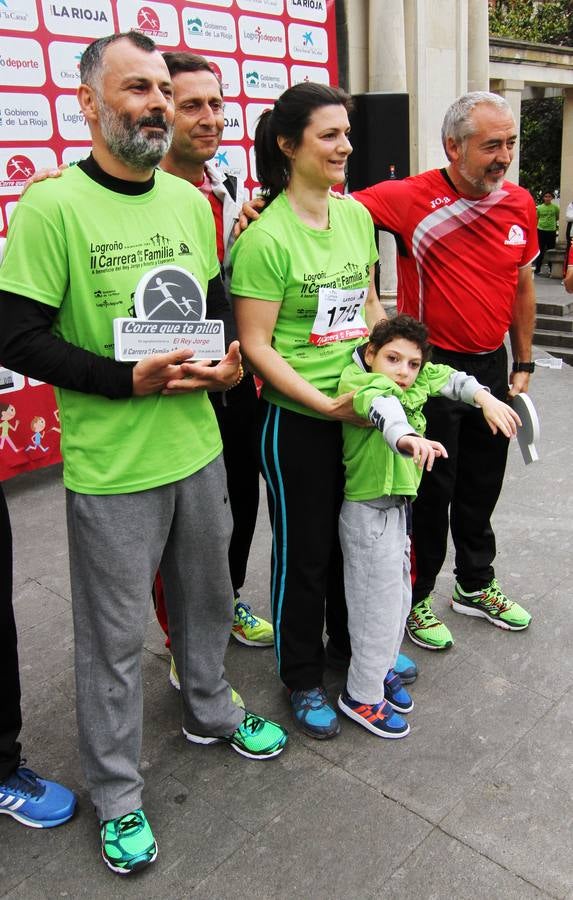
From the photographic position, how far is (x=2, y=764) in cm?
212

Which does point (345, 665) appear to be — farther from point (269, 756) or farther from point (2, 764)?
point (2, 764)

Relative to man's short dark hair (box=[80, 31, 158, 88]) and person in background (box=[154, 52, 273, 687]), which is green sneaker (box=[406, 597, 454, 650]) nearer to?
person in background (box=[154, 52, 273, 687])

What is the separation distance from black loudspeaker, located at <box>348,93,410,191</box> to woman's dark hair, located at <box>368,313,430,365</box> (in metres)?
5.25

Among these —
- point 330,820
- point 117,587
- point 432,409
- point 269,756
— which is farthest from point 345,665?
point 117,587

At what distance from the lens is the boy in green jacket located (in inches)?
87.8

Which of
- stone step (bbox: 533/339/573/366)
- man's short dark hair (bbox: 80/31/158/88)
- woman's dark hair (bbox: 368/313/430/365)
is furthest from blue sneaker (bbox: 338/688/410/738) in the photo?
stone step (bbox: 533/339/573/366)

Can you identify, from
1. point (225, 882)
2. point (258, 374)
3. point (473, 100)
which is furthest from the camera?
point (473, 100)

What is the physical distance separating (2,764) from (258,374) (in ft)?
4.27

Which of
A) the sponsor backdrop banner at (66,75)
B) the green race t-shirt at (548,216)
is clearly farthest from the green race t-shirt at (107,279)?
Answer: the green race t-shirt at (548,216)

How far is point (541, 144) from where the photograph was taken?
21453 millimetres

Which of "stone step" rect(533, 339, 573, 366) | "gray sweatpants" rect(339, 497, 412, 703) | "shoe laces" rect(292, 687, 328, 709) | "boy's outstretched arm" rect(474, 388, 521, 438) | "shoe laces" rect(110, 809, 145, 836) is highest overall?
"boy's outstretched arm" rect(474, 388, 521, 438)

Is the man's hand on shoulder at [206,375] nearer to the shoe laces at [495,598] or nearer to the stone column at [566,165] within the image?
the shoe laces at [495,598]

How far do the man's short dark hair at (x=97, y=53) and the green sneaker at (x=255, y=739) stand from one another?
1.84 m

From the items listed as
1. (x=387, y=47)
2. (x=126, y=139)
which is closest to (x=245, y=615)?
(x=126, y=139)
